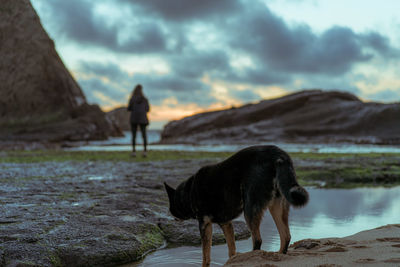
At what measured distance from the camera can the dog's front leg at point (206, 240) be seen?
3.52 metres

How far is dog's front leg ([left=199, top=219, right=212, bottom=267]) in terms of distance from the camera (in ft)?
11.5

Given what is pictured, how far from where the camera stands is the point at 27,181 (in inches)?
298

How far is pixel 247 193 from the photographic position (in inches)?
132

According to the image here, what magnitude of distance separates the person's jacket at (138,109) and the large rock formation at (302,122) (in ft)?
54.2

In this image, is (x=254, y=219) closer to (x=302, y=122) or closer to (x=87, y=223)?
(x=87, y=223)

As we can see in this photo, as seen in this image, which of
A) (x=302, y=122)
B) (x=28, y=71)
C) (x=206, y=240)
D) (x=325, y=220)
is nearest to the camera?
(x=206, y=240)

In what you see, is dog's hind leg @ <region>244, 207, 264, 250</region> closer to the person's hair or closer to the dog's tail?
the dog's tail

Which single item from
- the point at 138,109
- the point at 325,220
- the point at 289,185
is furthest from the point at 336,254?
the point at 138,109

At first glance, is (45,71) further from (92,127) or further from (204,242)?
(204,242)

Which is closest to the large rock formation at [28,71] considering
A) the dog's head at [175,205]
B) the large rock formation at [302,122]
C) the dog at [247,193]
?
the large rock formation at [302,122]

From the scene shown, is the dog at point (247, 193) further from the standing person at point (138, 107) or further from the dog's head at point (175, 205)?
the standing person at point (138, 107)

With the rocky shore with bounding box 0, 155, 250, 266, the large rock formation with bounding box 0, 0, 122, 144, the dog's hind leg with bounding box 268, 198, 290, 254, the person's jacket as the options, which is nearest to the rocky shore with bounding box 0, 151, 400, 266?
the rocky shore with bounding box 0, 155, 250, 266

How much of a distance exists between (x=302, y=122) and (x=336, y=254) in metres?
33.3

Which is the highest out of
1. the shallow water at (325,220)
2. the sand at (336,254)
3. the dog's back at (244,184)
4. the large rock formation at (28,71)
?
the large rock formation at (28,71)
